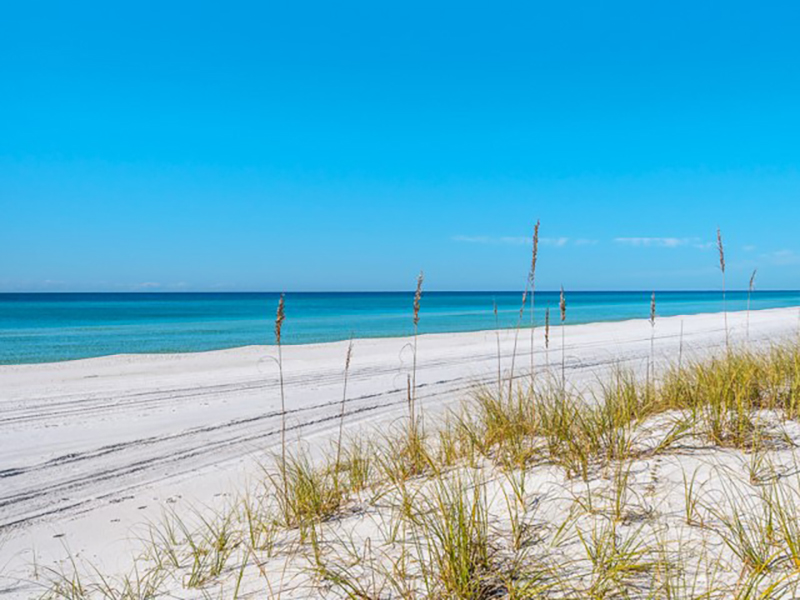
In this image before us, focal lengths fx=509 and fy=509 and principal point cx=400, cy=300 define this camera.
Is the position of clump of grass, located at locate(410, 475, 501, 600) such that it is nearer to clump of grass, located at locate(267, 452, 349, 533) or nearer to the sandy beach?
clump of grass, located at locate(267, 452, 349, 533)

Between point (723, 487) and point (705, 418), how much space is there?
1168 mm

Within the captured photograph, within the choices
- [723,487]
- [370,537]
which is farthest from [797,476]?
[370,537]

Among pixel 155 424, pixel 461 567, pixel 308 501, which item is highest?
pixel 461 567

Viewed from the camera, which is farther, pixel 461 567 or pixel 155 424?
pixel 155 424

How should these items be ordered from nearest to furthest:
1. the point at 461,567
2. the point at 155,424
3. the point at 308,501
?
the point at 461,567 → the point at 308,501 → the point at 155,424

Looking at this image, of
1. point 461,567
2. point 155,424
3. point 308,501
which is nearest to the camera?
point 461,567

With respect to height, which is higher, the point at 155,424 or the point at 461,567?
the point at 461,567

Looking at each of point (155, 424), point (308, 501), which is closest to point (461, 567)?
point (308, 501)

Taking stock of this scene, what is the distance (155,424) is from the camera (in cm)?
744

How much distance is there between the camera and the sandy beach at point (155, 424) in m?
4.29

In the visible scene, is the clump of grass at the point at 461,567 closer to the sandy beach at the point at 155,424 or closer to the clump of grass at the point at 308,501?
the clump of grass at the point at 308,501

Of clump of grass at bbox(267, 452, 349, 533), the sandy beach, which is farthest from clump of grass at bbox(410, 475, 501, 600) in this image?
the sandy beach

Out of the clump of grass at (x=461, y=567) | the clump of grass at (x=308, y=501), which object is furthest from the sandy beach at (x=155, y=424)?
the clump of grass at (x=461, y=567)

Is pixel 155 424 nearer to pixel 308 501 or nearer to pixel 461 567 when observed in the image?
pixel 308 501
